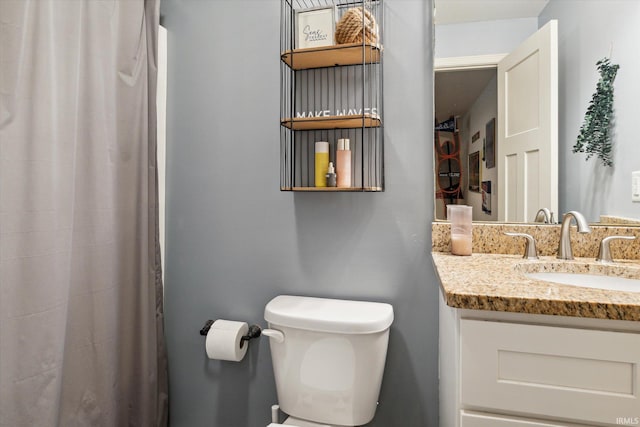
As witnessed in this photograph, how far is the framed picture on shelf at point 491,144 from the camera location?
1.23m

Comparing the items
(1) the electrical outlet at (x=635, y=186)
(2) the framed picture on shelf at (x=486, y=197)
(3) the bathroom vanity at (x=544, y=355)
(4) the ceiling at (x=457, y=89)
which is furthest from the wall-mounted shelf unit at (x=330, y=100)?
(1) the electrical outlet at (x=635, y=186)

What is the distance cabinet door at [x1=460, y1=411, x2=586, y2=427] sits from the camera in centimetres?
71

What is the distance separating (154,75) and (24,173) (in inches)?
25.2

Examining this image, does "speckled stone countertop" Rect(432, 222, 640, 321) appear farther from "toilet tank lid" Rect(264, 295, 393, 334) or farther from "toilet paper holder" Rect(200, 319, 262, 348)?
"toilet paper holder" Rect(200, 319, 262, 348)

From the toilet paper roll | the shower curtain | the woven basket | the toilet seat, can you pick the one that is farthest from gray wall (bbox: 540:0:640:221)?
the shower curtain

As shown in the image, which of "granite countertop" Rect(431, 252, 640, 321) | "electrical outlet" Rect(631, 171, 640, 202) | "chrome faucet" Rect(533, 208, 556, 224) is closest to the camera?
"granite countertop" Rect(431, 252, 640, 321)

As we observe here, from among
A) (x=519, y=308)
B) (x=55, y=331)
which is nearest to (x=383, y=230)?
(x=519, y=308)

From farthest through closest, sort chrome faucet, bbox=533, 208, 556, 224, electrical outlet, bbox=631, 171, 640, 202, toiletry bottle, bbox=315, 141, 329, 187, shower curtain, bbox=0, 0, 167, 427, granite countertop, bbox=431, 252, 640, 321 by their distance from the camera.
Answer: toiletry bottle, bbox=315, 141, 329, 187
chrome faucet, bbox=533, 208, 556, 224
electrical outlet, bbox=631, 171, 640, 202
shower curtain, bbox=0, 0, 167, 427
granite countertop, bbox=431, 252, 640, 321

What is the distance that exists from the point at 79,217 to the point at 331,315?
0.82m

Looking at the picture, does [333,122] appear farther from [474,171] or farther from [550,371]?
[550,371]

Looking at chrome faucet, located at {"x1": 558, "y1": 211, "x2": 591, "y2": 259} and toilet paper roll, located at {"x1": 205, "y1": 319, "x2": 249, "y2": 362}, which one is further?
toilet paper roll, located at {"x1": 205, "y1": 319, "x2": 249, "y2": 362}

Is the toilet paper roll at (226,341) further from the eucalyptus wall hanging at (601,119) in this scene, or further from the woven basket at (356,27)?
the eucalyptus wall hanging at (601,119)

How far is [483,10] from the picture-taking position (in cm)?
123

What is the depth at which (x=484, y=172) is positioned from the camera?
124 cm
